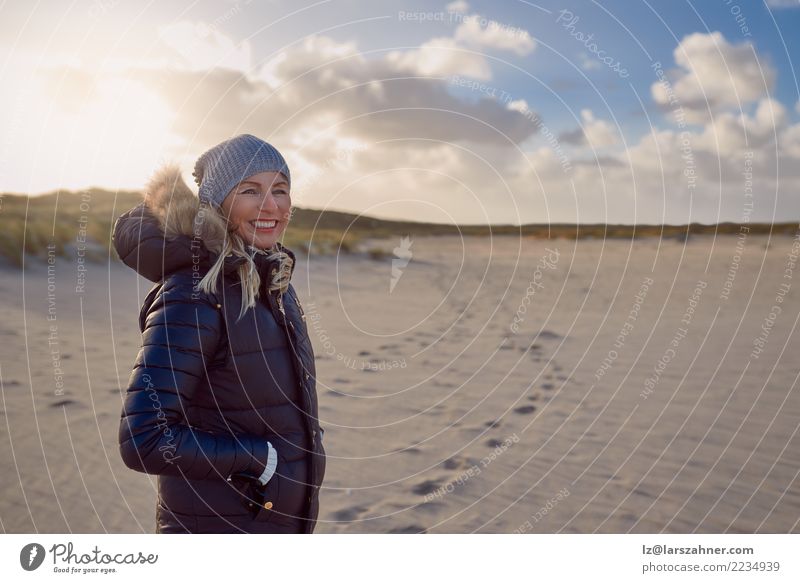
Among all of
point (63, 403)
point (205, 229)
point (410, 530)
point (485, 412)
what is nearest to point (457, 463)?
point (410, 530)

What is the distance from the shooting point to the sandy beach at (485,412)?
4.09 metres

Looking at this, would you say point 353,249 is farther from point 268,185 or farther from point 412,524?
point 268,185

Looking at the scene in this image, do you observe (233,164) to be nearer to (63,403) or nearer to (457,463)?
(457,463)

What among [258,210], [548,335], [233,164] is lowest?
[548,335]

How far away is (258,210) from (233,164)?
0.58 ft

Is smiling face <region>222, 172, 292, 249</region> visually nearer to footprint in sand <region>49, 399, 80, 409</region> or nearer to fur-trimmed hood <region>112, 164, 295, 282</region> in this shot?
fur-trimmed hood <region>112, 164, 295, 282</region>

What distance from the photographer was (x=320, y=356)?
8352mm

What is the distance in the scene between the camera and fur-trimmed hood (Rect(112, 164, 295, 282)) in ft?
6.51

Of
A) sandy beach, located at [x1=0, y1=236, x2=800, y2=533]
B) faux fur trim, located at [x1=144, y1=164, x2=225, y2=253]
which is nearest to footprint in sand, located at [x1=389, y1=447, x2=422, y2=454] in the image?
sandy beach, located at [x1=0, y1=236, x2=800, y2=533]

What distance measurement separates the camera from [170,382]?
1860 mm

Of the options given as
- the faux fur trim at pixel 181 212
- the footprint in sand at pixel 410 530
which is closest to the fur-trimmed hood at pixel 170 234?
the faux fur trim at pixel 181 212

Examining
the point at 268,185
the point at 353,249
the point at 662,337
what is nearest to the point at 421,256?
the point at 353,249

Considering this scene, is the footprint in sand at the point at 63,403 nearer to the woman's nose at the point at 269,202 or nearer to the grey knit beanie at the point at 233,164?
the grey knit beanie at the point at 233,164
